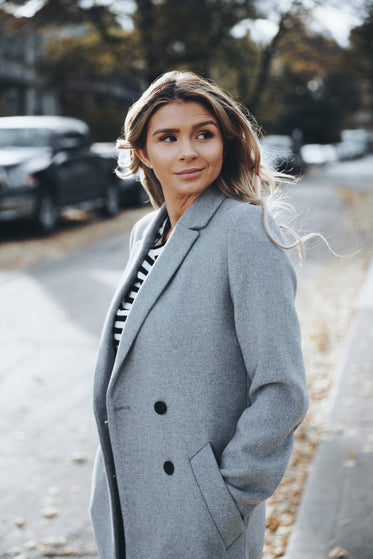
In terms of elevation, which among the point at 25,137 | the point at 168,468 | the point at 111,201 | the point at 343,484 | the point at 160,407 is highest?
the point at 160,407

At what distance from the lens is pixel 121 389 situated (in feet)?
6.04

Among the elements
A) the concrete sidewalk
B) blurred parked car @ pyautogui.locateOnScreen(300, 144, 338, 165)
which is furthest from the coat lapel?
blurred parked car @ pyautogui.locateOnScreen(300, 144, 338, 165)

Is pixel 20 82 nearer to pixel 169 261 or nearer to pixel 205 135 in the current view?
pixel 205 135

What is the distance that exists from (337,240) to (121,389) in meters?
10.8

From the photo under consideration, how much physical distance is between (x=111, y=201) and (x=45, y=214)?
9.70 feet

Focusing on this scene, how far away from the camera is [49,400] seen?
4992mm

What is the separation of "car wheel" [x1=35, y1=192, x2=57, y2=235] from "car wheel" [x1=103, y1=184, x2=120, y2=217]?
2370mm

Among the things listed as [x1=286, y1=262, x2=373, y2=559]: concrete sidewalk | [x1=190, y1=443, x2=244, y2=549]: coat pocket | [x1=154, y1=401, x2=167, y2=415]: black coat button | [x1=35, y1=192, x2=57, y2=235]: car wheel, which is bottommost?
[x1=35, y1=192, x2=57, y2=235]: car wheel

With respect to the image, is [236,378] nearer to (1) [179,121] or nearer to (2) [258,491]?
(2) [258,491]

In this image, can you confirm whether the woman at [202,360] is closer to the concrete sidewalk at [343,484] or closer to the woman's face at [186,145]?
the woman's face at [186,145]

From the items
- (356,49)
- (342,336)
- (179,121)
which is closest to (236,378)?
(179,121)

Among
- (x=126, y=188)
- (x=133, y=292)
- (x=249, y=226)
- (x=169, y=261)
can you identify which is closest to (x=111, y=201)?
(x=126, y=188)

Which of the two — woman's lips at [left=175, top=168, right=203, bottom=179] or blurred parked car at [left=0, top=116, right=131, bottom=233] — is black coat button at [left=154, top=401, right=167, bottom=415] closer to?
woman's lips at [left=175, top=168, right=203, bottom=179]

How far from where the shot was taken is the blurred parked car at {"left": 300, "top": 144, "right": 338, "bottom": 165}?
40.6 m
